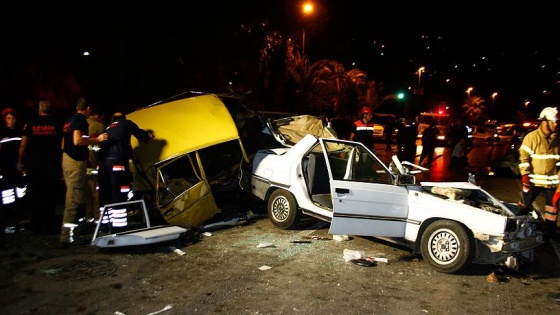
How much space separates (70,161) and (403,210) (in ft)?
15.5

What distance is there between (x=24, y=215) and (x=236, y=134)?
13.4ft

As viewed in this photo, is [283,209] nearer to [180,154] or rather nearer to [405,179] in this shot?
[180,154]

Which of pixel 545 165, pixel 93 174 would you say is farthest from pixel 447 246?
pixel 93 174

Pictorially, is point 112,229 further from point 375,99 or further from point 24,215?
point 375,99

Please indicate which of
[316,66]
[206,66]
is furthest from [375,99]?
[206,66]

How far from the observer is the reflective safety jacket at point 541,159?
22.9ft

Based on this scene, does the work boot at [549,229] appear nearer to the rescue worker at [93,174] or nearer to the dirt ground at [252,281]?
the dirt ground at [252,281]

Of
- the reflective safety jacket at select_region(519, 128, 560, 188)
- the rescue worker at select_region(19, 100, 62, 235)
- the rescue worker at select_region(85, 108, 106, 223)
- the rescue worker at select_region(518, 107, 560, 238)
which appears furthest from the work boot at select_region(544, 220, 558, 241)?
the rescue worker at select_region(19, 100, 62, 235)

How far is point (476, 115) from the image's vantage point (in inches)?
2227

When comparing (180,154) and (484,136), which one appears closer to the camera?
(180,154)

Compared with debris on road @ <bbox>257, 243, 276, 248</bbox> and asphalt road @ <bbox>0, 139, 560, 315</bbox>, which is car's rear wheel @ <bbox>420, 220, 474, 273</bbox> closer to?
asphalt road @ <bbox>0, 139, 560, 315</bbox>

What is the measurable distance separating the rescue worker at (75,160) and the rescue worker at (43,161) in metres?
0.23

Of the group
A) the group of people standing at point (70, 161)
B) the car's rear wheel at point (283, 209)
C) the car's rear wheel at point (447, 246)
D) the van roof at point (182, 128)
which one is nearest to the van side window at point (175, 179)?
the van roof at point (182, 128)

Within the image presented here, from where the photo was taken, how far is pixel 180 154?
6.90 m
